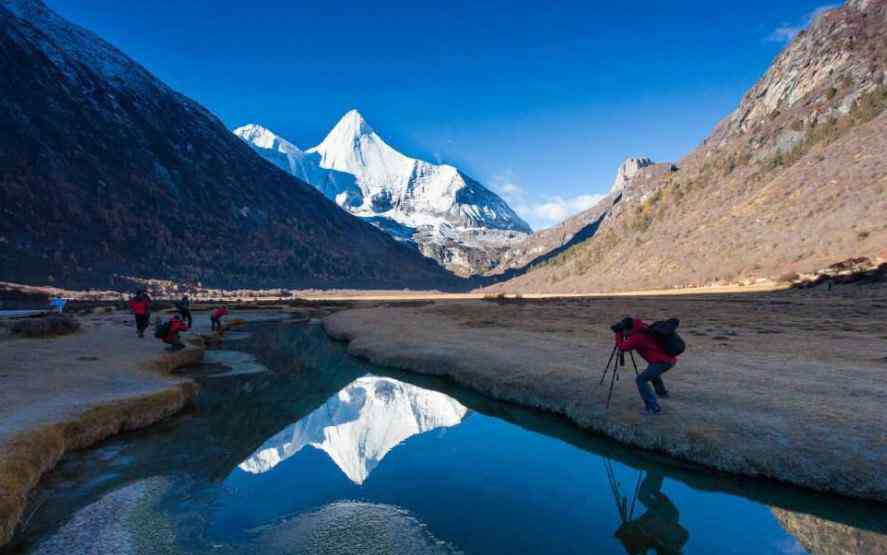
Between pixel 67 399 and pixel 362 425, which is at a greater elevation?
pixel 67 399

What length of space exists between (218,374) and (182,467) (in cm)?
Answer: 1482

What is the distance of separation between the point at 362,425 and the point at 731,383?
1547 cm

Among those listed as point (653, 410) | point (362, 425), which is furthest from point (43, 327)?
point (653, 410)

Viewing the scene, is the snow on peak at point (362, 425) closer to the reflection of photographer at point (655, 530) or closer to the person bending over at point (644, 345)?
the reflection of photographer at point (655, 530)

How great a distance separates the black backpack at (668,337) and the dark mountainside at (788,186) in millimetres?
77083

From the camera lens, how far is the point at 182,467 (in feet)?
46.8

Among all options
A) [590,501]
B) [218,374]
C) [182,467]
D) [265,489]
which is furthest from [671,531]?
[218,374]

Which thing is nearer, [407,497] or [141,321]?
[407,497]

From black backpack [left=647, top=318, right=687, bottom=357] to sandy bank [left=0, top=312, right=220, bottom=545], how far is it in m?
16.4

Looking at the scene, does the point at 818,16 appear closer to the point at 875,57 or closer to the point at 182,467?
the point at 875,57

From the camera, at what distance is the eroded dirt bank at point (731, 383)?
13391 millimetres

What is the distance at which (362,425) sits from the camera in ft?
65.4

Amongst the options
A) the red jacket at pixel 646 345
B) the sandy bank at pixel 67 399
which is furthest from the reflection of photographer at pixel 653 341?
the sandy bank at pixel 67 399

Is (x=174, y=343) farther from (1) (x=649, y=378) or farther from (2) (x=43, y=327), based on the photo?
(1) (x=649, y=378)
